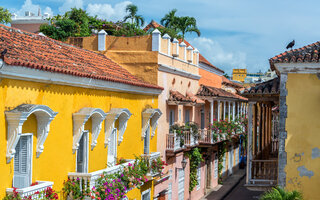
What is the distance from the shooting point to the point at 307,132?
13.7 meters

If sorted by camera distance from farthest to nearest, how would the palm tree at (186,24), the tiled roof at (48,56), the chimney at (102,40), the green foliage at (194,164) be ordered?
the palm tree at (186,24), the green foliage at (194,164), the chimney at (102,40), the tiled roof at (48,56)

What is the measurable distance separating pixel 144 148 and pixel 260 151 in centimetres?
464

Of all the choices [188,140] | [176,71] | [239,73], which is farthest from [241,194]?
[239,73]

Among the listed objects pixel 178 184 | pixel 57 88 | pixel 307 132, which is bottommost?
pixel 178 184

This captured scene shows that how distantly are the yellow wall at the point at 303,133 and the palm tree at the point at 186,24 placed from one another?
2270 centimetres

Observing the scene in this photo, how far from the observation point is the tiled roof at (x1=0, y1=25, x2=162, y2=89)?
11047 mm

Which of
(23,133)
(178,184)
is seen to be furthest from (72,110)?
(178,184)

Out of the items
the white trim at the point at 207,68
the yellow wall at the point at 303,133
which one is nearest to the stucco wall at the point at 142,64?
the yellow wall at the point at 303,133

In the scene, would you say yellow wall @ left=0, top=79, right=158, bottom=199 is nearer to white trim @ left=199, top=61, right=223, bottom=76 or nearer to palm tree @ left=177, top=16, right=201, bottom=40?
white trim @ left=199, top=61, right=223, bottom=76

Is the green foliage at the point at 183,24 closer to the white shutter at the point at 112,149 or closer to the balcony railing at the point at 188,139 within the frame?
the balcony railing at the point at 188,139

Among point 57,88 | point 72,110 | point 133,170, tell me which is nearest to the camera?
point 57,88

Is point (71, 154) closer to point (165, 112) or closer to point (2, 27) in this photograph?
point (2, 27)

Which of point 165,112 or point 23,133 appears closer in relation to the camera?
point 23,133

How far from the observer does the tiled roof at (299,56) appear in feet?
44.0
